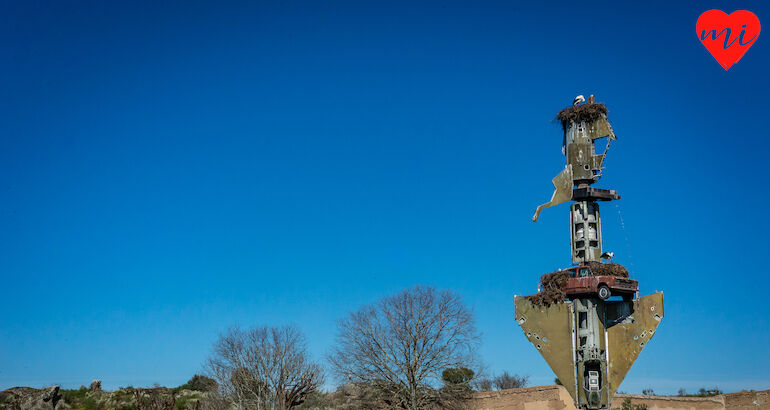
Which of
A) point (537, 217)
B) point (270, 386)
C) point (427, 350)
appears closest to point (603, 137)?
point (537, 217)

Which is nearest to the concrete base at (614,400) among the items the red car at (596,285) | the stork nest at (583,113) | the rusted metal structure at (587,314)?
the rusted metal structure at (587,314)

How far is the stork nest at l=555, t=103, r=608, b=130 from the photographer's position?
37625 millimetres

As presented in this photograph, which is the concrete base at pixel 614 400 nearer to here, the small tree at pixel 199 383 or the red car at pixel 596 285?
the red car at pixel 596 285

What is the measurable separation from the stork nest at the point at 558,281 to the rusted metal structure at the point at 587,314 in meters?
0.28

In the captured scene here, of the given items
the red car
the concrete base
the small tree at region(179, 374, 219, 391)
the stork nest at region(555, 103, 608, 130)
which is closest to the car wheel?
the red car

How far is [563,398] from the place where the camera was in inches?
1805

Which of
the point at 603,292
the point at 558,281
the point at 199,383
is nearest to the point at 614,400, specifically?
the point at 558,281

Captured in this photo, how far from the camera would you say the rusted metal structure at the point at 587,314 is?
3503 cm

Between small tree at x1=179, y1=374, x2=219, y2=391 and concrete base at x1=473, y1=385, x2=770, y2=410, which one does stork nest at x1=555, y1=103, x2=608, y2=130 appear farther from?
small tree at x1=179, y1=374, x2=219, y2=391

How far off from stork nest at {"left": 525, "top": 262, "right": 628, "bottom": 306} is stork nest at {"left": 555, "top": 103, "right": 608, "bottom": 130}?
7.75m

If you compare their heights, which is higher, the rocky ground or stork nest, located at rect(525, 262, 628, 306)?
stork nest, located at rect(525, 262, 628, 306)

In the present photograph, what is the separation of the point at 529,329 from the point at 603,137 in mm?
10696

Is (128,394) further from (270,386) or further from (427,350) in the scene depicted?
(427,350)

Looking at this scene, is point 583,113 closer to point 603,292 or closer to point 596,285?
point 596,285
